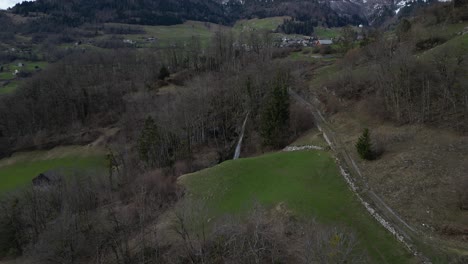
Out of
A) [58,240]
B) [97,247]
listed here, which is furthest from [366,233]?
[58,240]

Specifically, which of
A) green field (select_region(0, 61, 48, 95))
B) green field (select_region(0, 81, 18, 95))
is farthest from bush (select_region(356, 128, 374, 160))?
green field (select_region(0, 61, 48, 95))

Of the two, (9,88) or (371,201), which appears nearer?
(371,201)

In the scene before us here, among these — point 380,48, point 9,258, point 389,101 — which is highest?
point 380,48

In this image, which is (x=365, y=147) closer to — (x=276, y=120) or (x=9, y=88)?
(x=276, y=120)

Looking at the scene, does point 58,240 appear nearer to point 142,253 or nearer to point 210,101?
point 142,253

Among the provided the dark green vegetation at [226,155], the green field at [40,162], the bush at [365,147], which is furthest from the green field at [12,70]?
the bush at [365,147]

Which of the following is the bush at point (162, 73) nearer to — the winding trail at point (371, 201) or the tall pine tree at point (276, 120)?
the tall pine tree at point (276, 120)

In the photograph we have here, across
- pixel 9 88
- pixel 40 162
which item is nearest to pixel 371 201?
pixel 40 162
